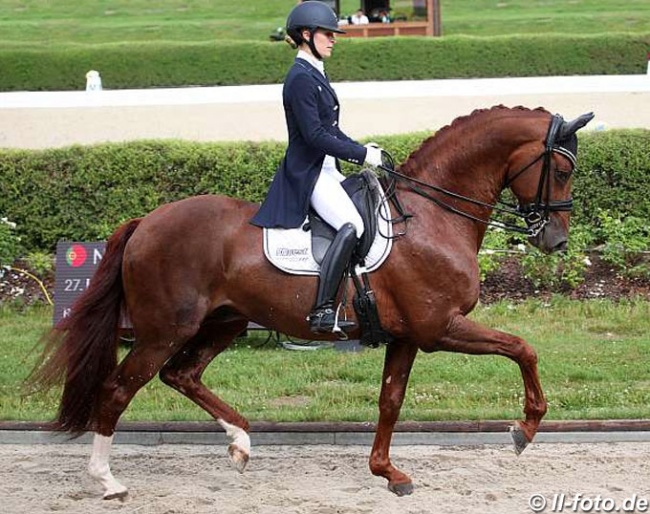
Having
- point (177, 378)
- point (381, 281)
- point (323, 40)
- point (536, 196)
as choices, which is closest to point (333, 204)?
point (381, 281)

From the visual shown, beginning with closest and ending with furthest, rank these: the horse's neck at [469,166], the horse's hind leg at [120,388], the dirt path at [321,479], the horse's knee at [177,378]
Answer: the dirt path at [321,479] < the horse's neck at [469,166] < the horse's hind leg at [120,388] < the horse's knee at [177,378]

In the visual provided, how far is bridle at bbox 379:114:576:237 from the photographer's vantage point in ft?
20.9

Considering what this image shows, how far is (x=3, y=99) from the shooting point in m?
14.7

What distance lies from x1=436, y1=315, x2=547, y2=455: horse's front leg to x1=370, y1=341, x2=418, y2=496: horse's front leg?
1.30ft

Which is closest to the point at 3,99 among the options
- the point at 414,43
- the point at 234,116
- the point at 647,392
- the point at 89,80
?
the point at 89,80

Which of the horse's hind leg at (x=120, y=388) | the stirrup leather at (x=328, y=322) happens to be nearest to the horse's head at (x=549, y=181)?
the stirrup leather at (x=328, y=322)

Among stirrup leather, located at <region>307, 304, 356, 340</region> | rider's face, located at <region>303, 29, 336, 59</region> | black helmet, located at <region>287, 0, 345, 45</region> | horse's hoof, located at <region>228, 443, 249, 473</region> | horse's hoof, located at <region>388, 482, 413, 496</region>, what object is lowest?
horse's hoof, located at <region>388, 482, 413, 496</region>

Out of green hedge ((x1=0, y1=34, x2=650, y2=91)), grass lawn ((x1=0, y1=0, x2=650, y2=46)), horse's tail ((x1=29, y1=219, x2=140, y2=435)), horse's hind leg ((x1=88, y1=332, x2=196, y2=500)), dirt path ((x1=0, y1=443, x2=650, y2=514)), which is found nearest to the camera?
dirt path ((x1=0, y1=443, x2=650, y2=514))

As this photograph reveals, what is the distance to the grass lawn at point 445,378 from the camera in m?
8.12

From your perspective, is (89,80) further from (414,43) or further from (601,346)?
(601,346)

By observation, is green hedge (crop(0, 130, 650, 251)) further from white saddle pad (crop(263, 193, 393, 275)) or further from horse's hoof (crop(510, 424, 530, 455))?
horse's hoof (crop(510, 424, 530, 455))

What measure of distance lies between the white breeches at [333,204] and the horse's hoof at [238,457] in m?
1.43

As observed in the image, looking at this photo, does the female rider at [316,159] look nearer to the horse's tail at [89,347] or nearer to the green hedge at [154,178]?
the horse's tail at [89,347]

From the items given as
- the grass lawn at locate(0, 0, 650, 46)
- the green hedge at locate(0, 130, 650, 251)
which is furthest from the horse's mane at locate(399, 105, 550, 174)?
the grass lawn at locate(0, 0, 650, 46)
